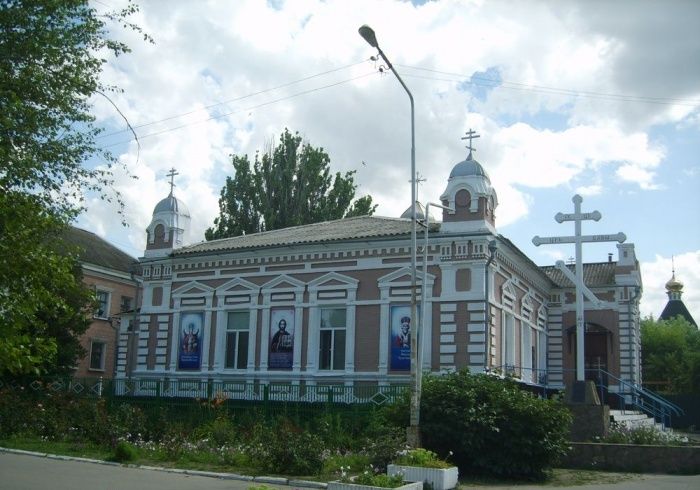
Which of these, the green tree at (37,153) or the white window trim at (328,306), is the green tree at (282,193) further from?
the green tree at (37,153)

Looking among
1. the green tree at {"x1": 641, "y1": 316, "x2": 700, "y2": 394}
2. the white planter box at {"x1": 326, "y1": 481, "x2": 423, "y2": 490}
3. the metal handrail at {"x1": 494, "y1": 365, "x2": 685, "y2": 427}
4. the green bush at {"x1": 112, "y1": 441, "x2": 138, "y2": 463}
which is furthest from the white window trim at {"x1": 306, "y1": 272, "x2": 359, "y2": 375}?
the green tree at {"x1": 641, "y1": 316, "x2": 700, "y2": 394}

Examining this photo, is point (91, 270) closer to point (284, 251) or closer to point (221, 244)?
point (221, 244)

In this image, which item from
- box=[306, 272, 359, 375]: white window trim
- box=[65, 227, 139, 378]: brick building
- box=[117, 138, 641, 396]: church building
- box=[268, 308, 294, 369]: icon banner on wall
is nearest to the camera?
box=[117, 138, 641, 396]: church building

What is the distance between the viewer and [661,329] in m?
61.2

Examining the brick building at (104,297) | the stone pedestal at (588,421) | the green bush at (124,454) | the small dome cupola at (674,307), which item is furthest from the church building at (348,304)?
the small dome cupola at (674,307)

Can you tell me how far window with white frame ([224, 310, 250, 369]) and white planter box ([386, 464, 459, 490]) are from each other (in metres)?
A: 16.9

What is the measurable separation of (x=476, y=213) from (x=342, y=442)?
10.0 m

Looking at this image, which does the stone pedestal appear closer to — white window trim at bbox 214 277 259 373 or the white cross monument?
the white cross monument

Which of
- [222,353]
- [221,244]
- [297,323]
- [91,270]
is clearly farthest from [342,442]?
[91,270]

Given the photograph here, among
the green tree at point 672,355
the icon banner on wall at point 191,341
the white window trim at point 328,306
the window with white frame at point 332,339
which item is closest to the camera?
the white window trim at point 328,306

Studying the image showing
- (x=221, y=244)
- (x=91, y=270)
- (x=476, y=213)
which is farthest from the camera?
(x=91, y=270)

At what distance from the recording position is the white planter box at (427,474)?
1339 centimetres

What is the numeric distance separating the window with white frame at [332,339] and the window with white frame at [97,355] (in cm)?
2281

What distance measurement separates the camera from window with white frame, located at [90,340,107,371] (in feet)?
151
